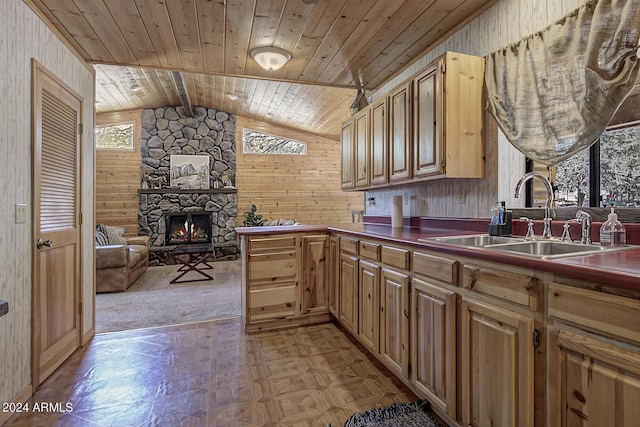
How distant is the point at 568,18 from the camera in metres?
1.73

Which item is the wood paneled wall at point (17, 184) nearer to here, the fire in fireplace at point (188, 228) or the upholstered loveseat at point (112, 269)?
the upholstered loveseat at point (112, 269)

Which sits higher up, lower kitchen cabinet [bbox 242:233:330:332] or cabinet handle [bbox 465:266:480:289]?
cabinet handle [bbox 465:266:480:289]

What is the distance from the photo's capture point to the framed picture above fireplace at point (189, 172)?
276 inches

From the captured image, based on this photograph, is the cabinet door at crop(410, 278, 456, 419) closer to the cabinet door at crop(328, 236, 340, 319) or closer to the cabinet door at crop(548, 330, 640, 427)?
the cabinet door at crop(548, 330, 640, 427)

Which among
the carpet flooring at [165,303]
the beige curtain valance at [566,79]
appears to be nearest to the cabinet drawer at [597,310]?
the beige curtain valance at [566,79]

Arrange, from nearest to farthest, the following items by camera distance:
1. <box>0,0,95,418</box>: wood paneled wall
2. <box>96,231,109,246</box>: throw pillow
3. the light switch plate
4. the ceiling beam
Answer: <box>0,0,95,418</box>: wood paneled wall
the light switch plate
the ceiling beam
<box>96,231,109,246</box>: throw pillow

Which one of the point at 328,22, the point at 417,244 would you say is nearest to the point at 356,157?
the point at 328,22

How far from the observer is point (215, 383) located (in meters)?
2.09

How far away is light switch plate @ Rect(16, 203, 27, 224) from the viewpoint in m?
1.87

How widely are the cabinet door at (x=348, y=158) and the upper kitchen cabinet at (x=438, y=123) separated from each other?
72cm

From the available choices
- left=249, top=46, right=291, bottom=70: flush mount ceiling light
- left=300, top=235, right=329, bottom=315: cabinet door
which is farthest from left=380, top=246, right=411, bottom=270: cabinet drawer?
left=249, top=46, right=291, bottom=70: flush mount ceiling light

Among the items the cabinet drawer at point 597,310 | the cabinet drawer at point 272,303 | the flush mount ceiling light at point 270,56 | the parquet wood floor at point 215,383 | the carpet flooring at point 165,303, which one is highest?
the flush mount ceiling light at point 270,56

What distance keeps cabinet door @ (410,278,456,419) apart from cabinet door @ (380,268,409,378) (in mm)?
60

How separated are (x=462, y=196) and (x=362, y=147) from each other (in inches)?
46.5
